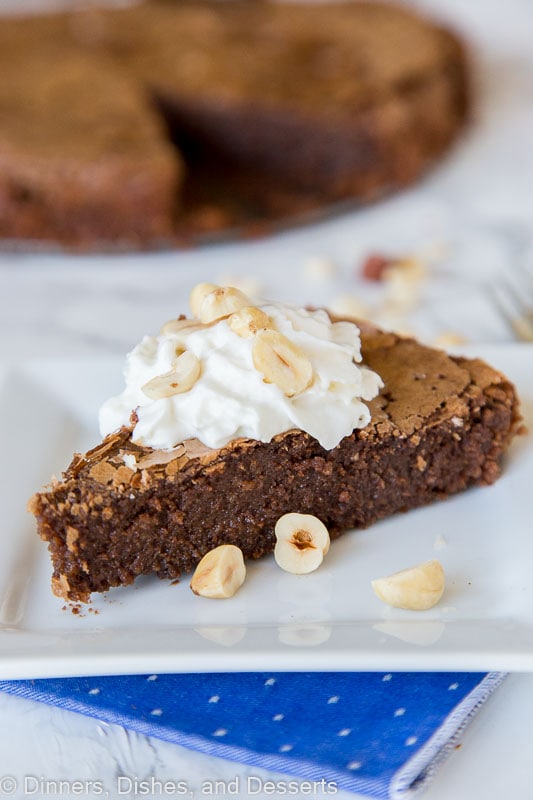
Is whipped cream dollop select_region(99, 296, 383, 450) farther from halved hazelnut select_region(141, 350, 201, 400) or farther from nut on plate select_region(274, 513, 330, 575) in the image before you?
nut on plate select_region(274, 513, 330, 575)

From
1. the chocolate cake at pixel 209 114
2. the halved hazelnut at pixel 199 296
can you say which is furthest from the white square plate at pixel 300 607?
the chocolate cake at pixel 209 114

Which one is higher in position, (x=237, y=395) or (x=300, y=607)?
(x=237, y=395)

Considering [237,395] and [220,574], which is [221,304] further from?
[220,574]

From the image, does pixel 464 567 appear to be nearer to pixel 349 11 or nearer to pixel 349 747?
pixel 349 747

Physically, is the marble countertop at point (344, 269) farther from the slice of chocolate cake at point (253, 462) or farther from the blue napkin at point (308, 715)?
the blue napkin at point (308, 715)

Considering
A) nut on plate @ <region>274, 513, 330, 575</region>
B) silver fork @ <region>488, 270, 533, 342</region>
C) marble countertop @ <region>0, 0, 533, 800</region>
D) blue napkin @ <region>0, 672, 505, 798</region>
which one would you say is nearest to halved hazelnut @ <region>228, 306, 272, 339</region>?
nut on plate @ <region>274, 513, 330, 575</region>

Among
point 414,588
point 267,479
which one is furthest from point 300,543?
point 414,588

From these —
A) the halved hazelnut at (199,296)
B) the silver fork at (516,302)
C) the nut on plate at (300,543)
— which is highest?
the halved hazelnut at (199,296)
